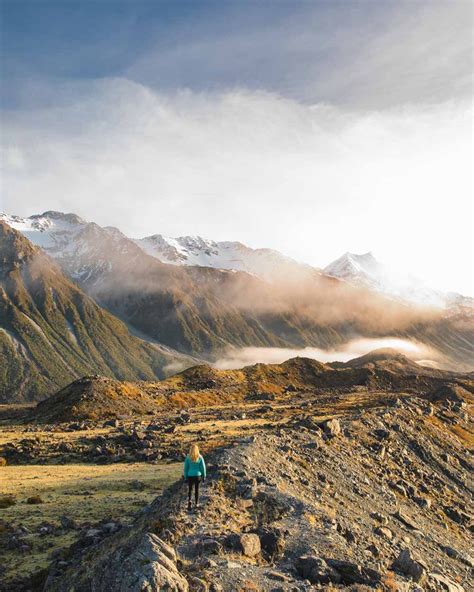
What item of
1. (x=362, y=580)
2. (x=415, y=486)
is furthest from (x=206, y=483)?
(x=415, y=486)

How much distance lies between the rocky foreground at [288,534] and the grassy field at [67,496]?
8.40 ft

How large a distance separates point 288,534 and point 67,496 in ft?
79.6

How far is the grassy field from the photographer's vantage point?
80.7ft

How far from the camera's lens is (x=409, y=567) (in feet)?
63.2

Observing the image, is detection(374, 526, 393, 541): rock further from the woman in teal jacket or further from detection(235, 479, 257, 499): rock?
the woman in teal jacket

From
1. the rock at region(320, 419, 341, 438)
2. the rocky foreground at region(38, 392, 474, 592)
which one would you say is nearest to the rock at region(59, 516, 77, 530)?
the rocky foreground at region(38, 392, 474, 592)

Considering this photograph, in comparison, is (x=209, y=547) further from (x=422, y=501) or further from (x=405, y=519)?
(x=422, y=501)

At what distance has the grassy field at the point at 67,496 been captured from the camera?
24609mm

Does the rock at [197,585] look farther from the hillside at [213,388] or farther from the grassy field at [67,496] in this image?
the hillside at [213,388]

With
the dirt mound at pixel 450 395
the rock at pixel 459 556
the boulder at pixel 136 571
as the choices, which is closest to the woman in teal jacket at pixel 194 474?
the boulder at pixel 136 571

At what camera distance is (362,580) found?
16469 millimetres

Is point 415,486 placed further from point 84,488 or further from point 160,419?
point 160,419

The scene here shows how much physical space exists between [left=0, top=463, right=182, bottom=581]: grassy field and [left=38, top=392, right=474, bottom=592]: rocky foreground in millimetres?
2560

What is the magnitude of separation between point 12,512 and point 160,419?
196 feet
